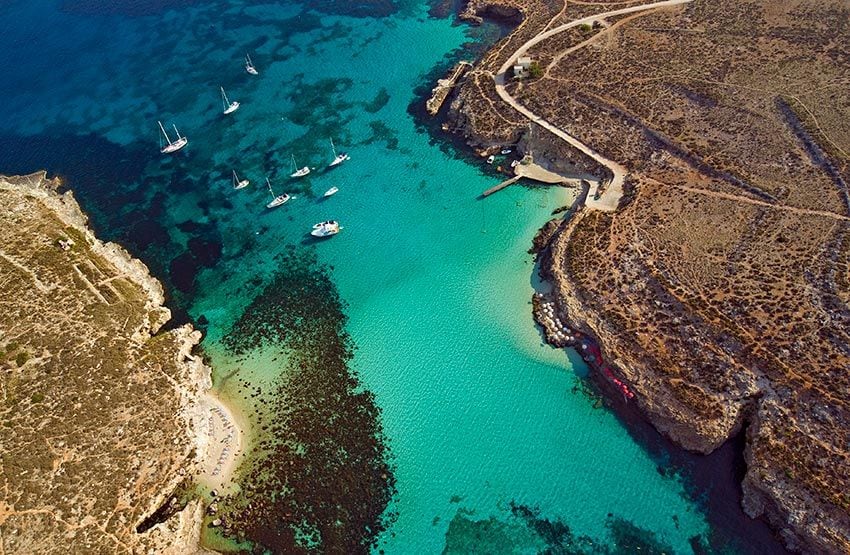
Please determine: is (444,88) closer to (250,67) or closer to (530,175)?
(530,175)

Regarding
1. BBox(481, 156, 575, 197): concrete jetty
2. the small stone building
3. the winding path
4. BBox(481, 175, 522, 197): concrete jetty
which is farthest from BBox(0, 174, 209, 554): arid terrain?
the small stone building

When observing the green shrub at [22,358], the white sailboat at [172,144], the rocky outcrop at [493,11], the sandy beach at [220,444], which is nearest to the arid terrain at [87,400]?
the green shrub at [22,358]

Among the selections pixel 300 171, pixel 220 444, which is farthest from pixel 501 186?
pixel 220 444

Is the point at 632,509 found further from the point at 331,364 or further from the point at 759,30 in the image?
the point at 759,30

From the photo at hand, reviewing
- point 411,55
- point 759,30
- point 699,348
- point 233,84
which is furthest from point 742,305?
point 233,84

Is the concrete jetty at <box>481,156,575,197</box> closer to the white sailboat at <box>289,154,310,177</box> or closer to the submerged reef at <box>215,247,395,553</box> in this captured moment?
the white sailboat at <box>289,154,310,177</box>
